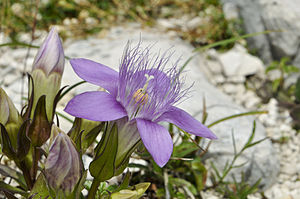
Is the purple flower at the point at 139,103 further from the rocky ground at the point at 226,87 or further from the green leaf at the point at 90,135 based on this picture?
the rocky ground at the point at 226,87

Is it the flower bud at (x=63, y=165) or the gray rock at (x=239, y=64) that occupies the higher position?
the gray rock at (x=239, y=64)

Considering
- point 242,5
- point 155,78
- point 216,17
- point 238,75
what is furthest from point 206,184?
point 242,5

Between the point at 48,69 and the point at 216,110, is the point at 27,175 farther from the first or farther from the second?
the point at 216,110

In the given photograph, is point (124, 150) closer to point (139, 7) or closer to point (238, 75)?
point (238, 75)

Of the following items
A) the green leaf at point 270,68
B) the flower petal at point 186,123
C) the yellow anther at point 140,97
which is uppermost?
the green leaf at point 270,68

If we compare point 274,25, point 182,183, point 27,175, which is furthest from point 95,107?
point 274,25

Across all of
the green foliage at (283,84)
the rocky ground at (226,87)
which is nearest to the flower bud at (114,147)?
the rocky ground at (226,87)

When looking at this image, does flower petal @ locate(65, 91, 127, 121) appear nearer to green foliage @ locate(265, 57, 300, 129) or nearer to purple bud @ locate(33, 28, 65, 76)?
purple bud @ locate(33, 28, 65, 76)
